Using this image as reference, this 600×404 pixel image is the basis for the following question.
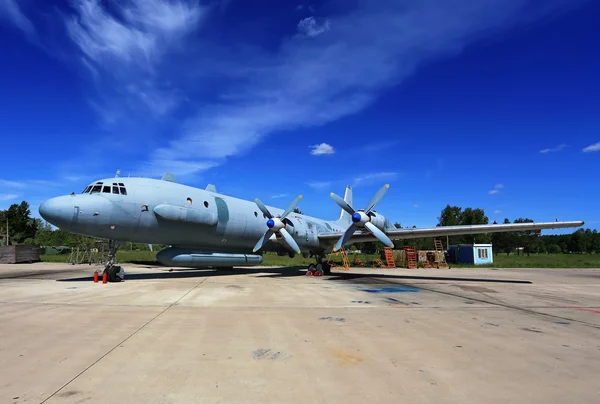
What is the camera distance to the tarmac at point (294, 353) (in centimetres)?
418

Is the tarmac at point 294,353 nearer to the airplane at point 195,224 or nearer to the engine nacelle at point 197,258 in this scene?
the airplane at point 195,224

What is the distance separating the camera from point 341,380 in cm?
461

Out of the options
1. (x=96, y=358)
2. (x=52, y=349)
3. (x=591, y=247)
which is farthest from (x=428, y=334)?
(x=591, y=247)

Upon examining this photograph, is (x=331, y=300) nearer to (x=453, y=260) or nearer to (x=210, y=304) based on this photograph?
(x=210, y=304)

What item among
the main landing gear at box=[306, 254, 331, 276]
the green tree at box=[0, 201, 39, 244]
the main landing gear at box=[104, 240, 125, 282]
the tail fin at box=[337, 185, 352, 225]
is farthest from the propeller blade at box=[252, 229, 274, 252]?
the green tree at box=[0, 201, 39, 244]

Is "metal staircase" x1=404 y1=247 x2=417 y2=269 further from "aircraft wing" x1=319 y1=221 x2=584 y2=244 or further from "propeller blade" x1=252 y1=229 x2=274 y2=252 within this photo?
"propeller blade" x1=252 y1=229 x2=274 y2=252

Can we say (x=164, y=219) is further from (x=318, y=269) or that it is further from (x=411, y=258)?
(x=411, y=258)

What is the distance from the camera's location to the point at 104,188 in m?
17.1

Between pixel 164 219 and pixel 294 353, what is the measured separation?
47.9 ft

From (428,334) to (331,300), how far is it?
5.22m

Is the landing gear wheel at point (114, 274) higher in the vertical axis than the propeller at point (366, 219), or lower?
lower

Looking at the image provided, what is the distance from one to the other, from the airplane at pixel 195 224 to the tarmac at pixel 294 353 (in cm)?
622

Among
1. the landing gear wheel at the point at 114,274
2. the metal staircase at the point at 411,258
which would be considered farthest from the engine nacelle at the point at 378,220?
the metal staircase at the point at 411,258

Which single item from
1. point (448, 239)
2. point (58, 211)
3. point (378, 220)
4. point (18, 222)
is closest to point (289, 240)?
point (378, 220)
